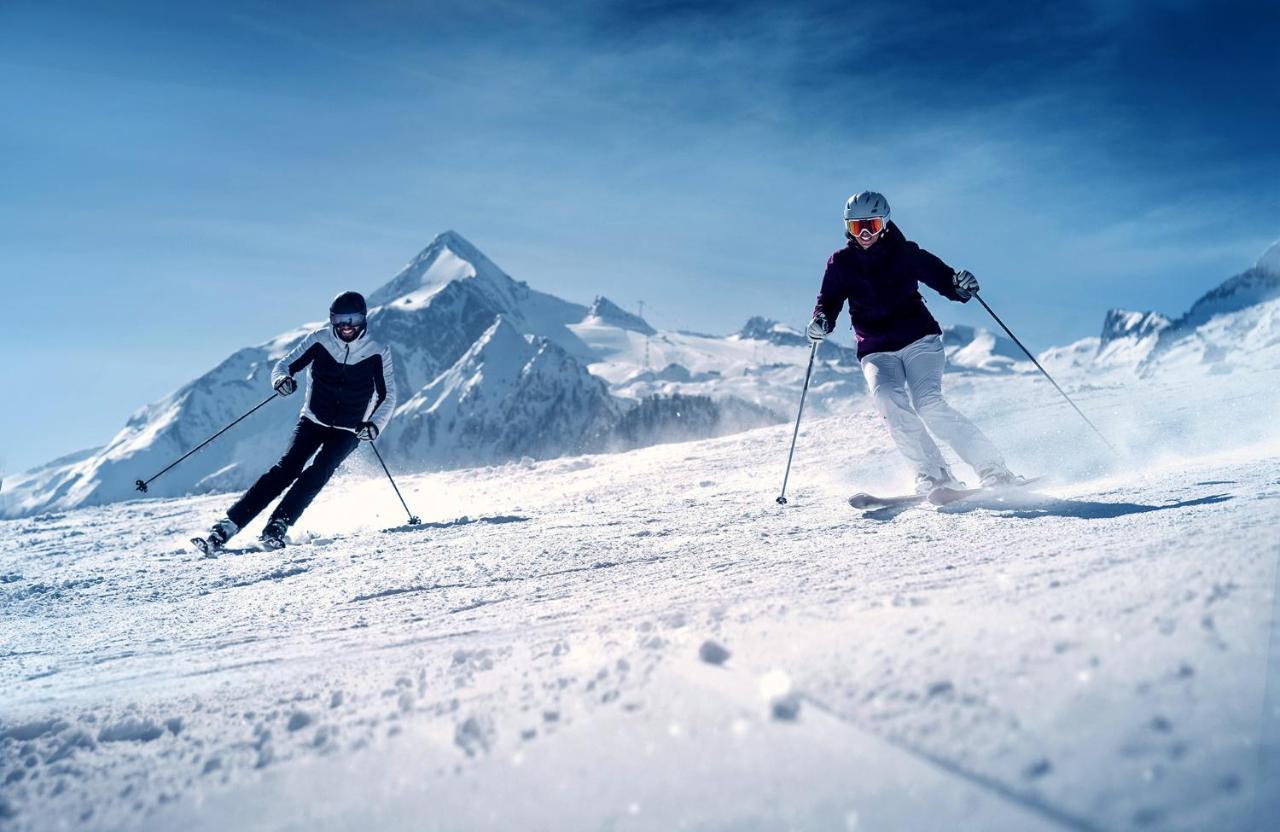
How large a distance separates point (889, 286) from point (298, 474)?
20.7 feet

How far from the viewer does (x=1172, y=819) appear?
1.31 m

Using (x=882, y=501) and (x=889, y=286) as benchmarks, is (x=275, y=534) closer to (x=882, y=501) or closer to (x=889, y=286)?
(x=882, y=501)

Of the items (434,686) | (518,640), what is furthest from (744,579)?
(434,686)

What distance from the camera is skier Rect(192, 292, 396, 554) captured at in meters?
8.14

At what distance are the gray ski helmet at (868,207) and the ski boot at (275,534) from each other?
6106 mm

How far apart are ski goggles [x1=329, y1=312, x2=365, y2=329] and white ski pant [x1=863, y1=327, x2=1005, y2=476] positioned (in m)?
5.55

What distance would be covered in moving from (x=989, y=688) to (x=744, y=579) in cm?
220

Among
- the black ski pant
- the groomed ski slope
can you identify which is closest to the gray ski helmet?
the groomed ski slope

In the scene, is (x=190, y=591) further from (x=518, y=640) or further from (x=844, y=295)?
(x=844, y=295)

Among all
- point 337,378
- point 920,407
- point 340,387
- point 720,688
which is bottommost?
point 720,688

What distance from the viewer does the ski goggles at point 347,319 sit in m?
8.48

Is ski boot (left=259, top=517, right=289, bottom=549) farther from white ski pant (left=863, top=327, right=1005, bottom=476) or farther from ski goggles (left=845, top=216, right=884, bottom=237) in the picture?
ski goggles (left=845, top=216, right=884, bottom=237)

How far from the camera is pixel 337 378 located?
8469 mm

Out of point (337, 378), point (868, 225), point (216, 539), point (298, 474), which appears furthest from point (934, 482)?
point (216, 539)
